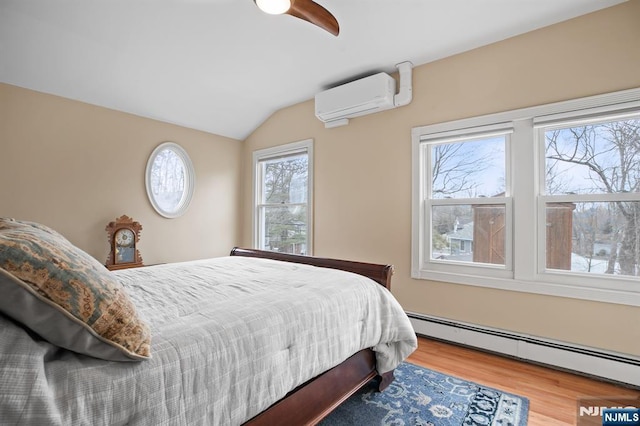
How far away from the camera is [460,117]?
2.75m

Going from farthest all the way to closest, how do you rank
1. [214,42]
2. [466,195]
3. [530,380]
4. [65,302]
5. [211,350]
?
[466,195], [214,42], [530,380], [211,350], [65,302]

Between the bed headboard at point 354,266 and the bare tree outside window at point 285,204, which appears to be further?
the bare tree outside window at point 285,204

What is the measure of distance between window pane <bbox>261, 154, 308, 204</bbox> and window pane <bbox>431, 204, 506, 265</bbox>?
1.72 meters

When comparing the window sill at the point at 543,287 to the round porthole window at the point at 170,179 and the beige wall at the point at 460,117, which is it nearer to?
the beige wall at the point at 460,117

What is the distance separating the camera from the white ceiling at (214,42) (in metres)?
2.26

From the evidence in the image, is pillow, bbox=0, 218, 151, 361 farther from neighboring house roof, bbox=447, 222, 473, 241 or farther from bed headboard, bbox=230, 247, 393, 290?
neighboring house roof, bbox=447, 222, 473, 241

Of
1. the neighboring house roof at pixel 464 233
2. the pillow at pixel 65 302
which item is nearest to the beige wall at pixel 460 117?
the neighboring house roof at pixel 464 233

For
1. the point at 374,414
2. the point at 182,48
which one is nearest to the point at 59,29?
the point at 182,48

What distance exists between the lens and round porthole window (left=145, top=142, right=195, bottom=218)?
364 cm

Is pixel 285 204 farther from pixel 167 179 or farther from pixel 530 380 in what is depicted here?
pixel 530 380

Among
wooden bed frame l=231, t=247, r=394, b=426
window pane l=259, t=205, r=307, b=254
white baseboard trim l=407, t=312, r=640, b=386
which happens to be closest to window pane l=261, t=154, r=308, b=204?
window pane l=259, t=205, r=307, b=254

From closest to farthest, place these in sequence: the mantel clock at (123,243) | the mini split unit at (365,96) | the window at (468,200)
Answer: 1. the window at (468,200)
2. the mini split unit at (365,96)
3. the mantel clock at (123,243)

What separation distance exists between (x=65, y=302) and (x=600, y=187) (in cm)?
309

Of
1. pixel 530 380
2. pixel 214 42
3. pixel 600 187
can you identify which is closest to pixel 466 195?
pixel 600 187
